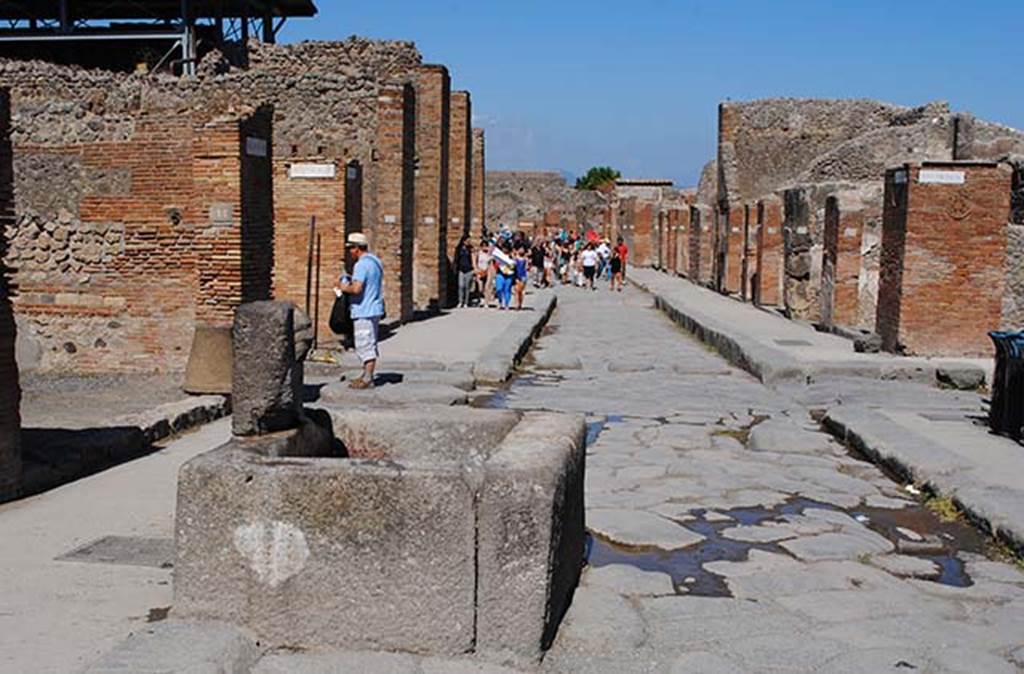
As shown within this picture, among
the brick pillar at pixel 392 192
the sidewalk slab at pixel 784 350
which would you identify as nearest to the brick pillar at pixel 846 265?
the sidewalk slab at pixel 784 350

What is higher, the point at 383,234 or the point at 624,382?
the point at 383,234

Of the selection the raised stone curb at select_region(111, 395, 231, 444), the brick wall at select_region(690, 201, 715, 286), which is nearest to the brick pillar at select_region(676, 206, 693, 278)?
the brick wall at select_region(690, 201, 715, 286)

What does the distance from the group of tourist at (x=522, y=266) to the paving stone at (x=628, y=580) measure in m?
15.3

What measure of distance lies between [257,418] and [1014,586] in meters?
3.49

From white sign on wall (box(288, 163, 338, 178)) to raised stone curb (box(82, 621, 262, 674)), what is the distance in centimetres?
1043

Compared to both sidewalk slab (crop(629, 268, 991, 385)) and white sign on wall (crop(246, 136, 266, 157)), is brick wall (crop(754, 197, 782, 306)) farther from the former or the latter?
white sign on wall (crop(246, 136, 266, 157))

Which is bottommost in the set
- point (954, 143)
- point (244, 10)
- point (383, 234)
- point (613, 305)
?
point (613, 305)

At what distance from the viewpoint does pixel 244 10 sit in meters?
32.3

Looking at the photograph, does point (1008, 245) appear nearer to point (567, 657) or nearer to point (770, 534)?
point (770, 534)

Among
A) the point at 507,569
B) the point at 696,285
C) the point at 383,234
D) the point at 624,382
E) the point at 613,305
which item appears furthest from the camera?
the point at 696,285

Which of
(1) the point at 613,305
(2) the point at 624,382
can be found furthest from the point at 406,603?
(1) the point at 613,305

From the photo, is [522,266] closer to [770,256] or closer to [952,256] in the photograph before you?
[770,256]

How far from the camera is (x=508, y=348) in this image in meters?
13.9

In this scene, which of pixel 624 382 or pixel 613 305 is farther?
pixel 613 305
